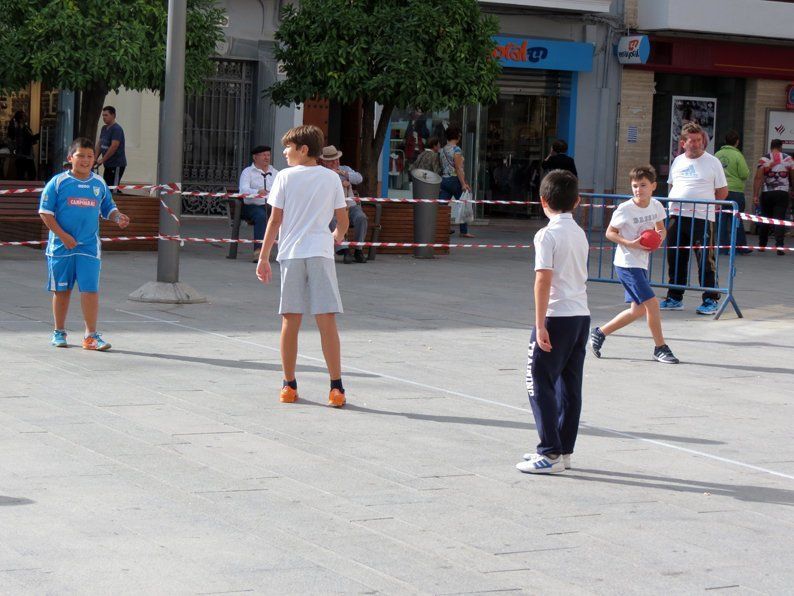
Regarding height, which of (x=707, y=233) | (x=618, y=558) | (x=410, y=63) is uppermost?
(x=410, y=63)

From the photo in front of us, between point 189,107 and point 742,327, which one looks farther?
point 189,107

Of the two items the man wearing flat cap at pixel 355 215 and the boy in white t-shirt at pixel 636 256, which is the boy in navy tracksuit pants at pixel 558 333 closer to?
the boy in white t-shirt at pixel 636 256

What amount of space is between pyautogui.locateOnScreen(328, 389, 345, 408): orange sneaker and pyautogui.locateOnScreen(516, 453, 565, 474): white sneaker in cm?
164

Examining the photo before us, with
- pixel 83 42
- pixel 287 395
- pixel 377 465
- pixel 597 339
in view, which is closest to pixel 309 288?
pixel 287 395

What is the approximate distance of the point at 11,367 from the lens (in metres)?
8.87

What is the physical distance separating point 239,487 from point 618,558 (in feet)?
5.65

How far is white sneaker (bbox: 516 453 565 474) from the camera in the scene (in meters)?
6.64

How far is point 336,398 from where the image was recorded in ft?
26.4

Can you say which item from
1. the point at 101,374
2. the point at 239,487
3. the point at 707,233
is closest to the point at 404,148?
the point at 707,233

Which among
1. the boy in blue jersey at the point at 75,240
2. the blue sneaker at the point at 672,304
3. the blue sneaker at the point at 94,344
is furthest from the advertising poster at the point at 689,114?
the blue sneaker at the point at 94,344

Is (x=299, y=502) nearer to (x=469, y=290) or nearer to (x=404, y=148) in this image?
(x=469, y=290)

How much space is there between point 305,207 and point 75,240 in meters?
2.40

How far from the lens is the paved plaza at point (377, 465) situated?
503cm

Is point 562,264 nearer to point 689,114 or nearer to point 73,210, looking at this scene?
point 73,210
